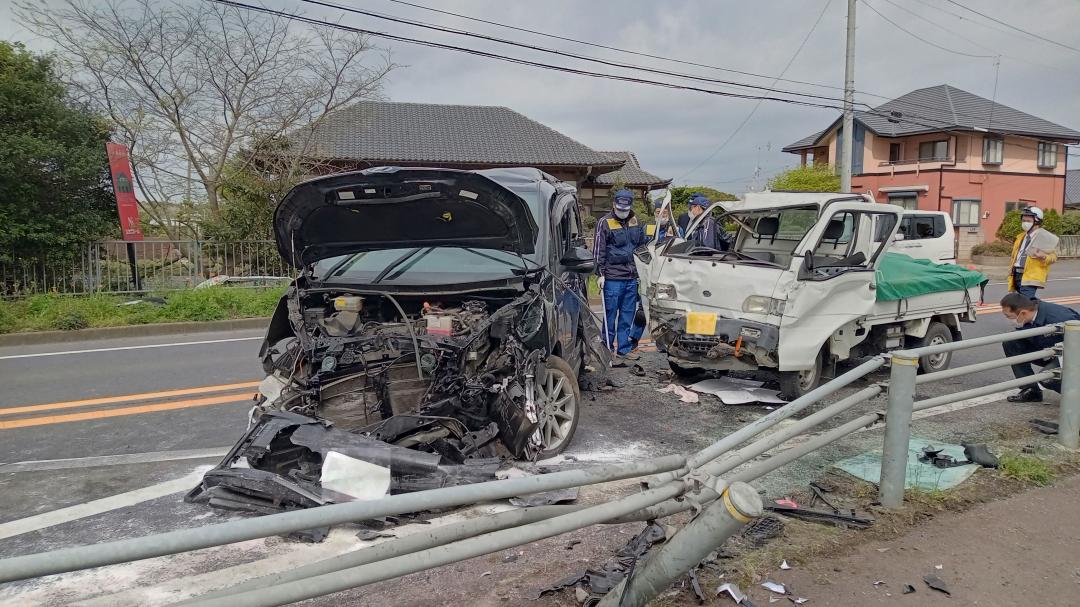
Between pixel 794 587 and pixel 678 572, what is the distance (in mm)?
955

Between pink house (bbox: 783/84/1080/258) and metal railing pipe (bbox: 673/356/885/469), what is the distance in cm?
3486

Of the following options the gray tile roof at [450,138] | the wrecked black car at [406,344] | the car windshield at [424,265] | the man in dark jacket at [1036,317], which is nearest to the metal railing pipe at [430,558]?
the wrecked black car at [406,344]

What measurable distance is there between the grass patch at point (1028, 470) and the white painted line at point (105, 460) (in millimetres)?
5470

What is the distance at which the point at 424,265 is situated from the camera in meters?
5.29

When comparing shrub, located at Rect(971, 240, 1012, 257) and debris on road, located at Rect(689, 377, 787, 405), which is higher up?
shrub, located at Rect(971, 240, 1012, 257)

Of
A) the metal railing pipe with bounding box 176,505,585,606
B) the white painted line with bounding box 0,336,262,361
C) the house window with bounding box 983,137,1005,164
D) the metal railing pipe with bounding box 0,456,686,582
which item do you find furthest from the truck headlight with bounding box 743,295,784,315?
the house window with bounding box 983,137,1005,164

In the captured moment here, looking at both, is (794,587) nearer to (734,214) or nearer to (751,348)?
(751,348)

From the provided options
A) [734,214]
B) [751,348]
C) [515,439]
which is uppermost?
[734,214]

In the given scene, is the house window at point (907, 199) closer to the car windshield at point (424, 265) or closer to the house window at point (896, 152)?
the house window at point (896, 152)

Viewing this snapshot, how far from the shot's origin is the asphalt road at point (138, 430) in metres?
3.94

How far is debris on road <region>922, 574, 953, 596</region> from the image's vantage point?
3135 mm

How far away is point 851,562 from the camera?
3.38 m

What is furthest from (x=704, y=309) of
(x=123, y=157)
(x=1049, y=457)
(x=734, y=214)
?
(x=123, y=157)

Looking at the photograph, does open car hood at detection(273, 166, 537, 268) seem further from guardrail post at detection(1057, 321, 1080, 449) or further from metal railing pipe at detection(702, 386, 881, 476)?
guardrail post at detection(1057, 321, 1080, 449)
